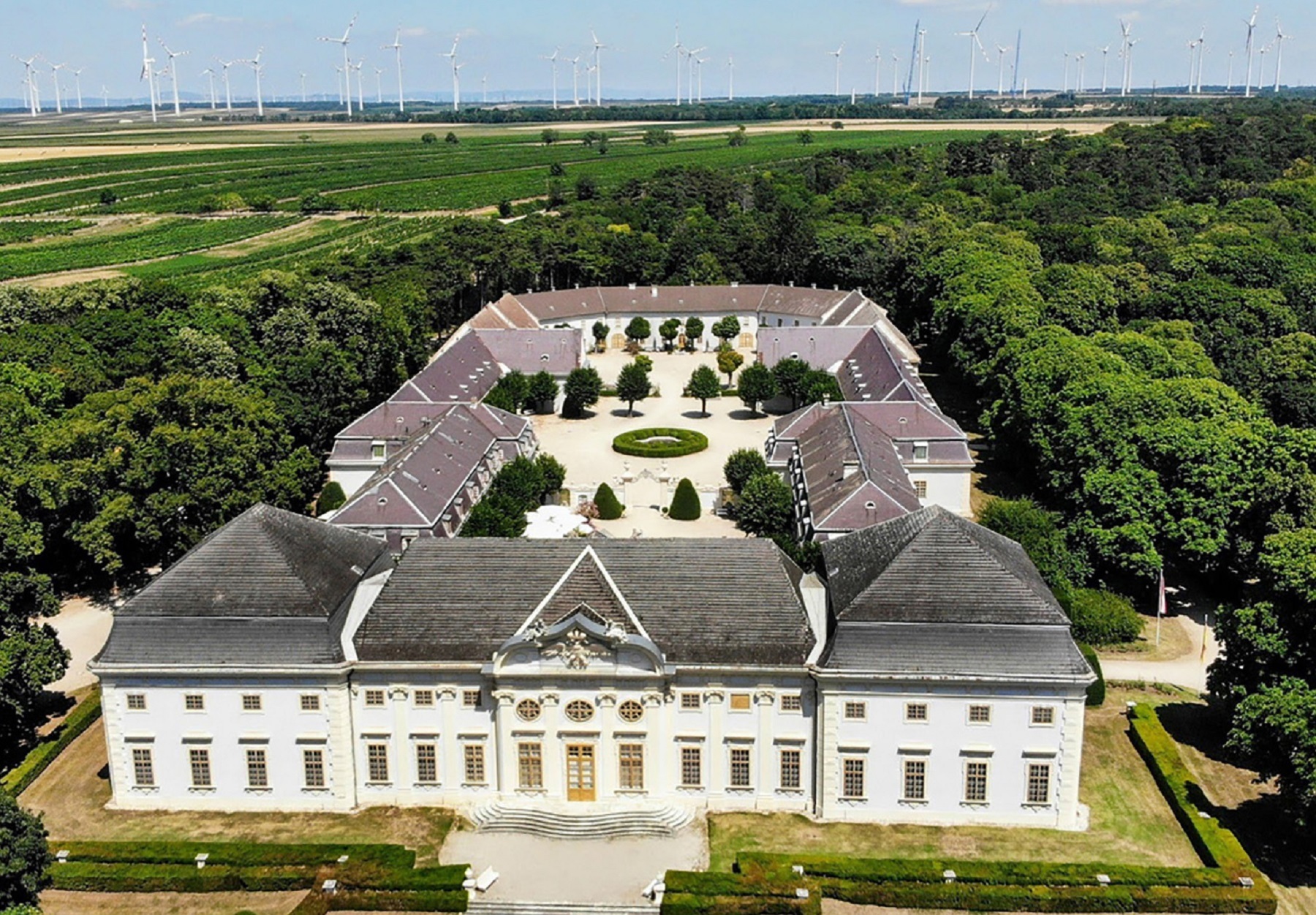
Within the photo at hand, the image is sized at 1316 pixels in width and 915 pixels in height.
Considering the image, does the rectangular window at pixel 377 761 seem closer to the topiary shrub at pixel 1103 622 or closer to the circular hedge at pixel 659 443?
the topiary shrub at pixel 1103 622

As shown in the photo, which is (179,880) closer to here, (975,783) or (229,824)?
(229,824)

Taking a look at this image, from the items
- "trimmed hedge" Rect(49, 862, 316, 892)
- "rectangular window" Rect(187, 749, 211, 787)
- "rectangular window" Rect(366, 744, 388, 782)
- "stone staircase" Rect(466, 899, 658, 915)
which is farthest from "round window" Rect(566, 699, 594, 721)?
"rectangular window" Rect(187, 749, 211, 787)

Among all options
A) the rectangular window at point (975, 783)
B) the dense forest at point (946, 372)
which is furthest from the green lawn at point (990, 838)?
the dense forest at point (946, 372)

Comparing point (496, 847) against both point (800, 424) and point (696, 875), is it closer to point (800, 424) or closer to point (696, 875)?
point (696, 875)

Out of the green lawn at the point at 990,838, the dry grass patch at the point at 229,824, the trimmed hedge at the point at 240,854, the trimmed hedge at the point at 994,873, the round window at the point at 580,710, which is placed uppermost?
the round window at the point at 580,710

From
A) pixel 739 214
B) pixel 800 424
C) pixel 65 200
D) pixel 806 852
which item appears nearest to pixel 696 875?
pixel 806 852
